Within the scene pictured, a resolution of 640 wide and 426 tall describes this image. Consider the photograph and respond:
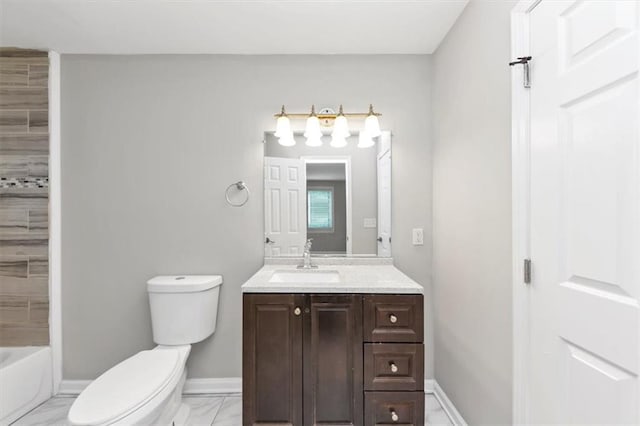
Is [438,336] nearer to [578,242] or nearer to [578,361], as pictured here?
[578,361]

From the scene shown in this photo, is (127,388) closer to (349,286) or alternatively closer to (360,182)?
(349,286)

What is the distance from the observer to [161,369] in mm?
1639

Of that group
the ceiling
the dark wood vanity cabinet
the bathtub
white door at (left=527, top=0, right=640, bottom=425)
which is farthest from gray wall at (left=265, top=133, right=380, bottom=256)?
the bathtub

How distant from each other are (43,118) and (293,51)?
1782 mm

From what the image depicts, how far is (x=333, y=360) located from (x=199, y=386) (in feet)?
3.90

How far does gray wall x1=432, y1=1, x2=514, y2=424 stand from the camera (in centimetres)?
140

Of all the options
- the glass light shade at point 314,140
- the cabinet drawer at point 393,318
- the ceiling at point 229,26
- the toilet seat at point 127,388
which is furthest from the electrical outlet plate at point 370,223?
the toilet seat at point 127,388

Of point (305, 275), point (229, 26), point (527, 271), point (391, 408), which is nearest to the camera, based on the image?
point (527, 271)

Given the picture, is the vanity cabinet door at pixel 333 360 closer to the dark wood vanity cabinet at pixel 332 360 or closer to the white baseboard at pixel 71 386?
the dark wood vanity cabinet at pixel 332 360

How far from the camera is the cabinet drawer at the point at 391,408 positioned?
1.60m

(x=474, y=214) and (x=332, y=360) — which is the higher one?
(x=474, y=214)

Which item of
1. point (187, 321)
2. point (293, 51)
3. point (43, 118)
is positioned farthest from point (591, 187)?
point (43, 118)

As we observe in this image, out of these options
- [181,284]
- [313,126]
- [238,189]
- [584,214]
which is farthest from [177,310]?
[584,214]

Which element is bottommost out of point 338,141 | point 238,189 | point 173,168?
point 238,189
